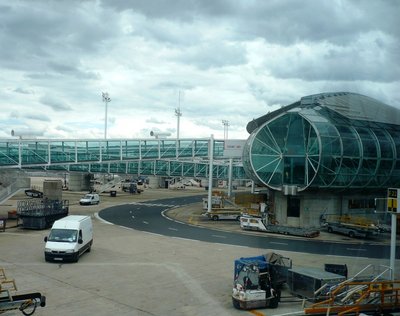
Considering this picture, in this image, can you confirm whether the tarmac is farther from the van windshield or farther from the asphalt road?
the asphalt road

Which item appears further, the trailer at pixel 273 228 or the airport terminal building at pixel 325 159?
the airport terminal building at pixel 325 159

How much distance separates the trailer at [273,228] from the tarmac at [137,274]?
29.5ft

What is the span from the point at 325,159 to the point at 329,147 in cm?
128

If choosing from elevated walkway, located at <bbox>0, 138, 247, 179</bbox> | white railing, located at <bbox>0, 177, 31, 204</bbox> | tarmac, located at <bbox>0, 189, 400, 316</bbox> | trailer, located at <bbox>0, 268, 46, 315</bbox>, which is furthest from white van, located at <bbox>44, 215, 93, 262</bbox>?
elevated walkway, located at <bbox>0, 138, 247, 179</bbox>

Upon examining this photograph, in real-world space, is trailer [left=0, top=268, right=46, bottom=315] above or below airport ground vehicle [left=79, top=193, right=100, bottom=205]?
above

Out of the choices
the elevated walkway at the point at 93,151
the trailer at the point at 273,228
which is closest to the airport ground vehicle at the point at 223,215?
the trailer at the point at 273,228

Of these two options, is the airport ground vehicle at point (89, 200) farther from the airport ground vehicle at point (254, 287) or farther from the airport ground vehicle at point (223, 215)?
the airport ground vehicle at point (254, 287)

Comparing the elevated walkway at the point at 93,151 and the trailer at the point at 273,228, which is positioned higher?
the elevated walkway at the point at 93,151

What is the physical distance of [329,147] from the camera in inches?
1727

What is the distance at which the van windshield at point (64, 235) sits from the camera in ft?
86.5

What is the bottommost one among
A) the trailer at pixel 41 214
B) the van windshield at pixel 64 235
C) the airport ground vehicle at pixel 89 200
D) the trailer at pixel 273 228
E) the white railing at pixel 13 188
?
the airport ground vehicle at pixel 89 200

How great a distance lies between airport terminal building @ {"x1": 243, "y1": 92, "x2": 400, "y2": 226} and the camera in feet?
145

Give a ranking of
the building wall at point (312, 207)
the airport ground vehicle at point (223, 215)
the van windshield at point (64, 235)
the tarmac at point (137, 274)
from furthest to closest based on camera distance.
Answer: the airport ground vehicle at point (223, 215) → the building wall at point (312, 207) → the van windshield at point (64, 235) → the tarmac at point (137, 274)

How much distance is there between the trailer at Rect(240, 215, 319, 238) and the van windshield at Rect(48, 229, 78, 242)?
20605 mm
